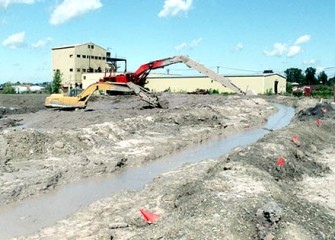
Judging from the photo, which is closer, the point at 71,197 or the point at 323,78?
the point at 71,197

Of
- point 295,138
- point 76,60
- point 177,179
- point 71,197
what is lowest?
point 71,197

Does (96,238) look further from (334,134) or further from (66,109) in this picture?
(66,109)

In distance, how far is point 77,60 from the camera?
58.4 m

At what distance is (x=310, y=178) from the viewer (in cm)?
1203

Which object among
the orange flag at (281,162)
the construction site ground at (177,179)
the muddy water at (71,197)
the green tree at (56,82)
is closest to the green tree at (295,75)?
the green tree at (56,82)

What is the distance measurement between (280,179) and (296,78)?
4288 inches

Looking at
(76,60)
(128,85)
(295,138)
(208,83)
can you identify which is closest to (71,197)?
(295,138)

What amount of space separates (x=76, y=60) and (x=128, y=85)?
33.2 meters

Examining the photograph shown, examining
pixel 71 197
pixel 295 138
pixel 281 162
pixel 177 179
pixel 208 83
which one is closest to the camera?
pixel 71 197

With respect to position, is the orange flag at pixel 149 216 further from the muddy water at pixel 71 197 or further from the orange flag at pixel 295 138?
the orange flag at pixel 295 138

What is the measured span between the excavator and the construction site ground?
2933mm

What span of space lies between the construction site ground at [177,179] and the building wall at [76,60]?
1384 inches

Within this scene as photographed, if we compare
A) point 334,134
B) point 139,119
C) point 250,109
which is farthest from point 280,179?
point 250,109

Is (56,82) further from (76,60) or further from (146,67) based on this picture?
(146,67)
